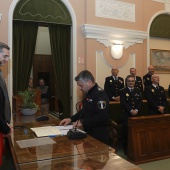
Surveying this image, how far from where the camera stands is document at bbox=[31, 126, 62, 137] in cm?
212

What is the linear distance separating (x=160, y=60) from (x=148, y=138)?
4134mm

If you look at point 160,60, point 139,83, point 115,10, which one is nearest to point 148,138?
point 139,83

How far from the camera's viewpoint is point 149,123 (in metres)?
3.89

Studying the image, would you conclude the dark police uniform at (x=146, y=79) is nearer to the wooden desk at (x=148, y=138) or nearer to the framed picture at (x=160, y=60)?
the framed picture at (x=160, y=60)

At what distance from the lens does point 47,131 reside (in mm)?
2230

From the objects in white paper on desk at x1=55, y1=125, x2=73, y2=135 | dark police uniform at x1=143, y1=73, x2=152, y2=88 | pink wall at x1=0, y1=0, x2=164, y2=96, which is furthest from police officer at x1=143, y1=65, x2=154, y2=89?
white paper on desk at x1=55, y1=125, x2=73, y2=135

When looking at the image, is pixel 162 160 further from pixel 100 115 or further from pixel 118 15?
pixel 118 15

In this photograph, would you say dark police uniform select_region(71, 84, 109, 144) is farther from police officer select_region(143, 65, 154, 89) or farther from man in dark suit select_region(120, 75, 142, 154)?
police officer select_region(143, 65, 154, 89)

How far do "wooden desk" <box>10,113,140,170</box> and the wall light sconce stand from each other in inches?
177

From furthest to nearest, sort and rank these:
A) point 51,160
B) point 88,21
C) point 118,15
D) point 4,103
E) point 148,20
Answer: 1. point 148,20
2. point 118,15
3. point 88,21
4. point 4,103
5. point 51,160

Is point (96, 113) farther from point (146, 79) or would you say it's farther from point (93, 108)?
point (146, 79)

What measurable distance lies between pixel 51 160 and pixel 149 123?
2732mm

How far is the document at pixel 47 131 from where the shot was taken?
6.95 feet

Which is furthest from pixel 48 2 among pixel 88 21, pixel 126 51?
pixel 126 51
